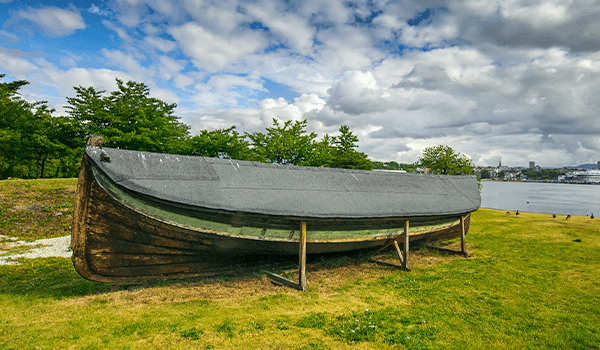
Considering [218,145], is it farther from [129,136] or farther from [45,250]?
[45,250]

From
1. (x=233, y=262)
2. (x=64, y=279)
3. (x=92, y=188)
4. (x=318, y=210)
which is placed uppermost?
(x=92, y=188)

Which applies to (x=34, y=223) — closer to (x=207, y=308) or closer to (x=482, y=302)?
(x=207, y=308)

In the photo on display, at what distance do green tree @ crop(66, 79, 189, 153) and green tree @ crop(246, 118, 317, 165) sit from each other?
244 inches

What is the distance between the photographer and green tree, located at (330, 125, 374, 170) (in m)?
28.3

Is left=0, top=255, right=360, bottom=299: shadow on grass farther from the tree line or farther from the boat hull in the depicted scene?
the tree line

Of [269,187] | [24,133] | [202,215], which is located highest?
[24,133]

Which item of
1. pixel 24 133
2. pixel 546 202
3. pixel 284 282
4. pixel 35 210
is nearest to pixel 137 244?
pixel 284 282

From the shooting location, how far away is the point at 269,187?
7.88 metres

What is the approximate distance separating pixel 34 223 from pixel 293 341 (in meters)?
17.6

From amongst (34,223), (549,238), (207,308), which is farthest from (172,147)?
(549,238)

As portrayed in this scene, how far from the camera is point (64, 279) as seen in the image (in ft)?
27.9

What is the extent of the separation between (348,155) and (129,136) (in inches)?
702

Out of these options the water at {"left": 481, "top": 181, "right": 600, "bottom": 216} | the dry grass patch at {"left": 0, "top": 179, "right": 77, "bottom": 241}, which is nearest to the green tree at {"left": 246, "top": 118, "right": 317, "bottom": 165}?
the dry grass patch at {"left": 0, "top": 179, "right": 77, "bottom": 241}

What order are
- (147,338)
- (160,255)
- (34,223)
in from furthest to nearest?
(34,223)
(160,255)
(147,338)
